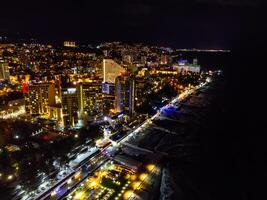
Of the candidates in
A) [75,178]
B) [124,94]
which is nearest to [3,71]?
[124,94]

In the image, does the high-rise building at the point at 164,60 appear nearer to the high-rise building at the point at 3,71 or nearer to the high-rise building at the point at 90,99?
the high-rise building at the point at 3,71

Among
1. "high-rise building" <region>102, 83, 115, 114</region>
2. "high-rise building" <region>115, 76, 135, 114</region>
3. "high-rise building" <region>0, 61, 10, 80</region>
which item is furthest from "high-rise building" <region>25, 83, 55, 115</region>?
"high-rise building" <region>0, 61, 10, 80</region>

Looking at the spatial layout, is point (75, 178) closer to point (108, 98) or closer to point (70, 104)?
point (70, 104)

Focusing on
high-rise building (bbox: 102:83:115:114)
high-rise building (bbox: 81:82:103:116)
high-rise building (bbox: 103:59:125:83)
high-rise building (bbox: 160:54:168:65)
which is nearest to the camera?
high-rise building (bbox: 81:82:103:116)

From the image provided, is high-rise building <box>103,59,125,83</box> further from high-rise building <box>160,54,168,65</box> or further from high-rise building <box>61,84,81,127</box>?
high-rise building <box>160,54,168,65</box>

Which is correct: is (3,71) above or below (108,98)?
above

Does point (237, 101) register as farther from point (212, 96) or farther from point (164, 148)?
point (164, 148)

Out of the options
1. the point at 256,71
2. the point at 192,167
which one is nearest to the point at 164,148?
the point at 192,167
